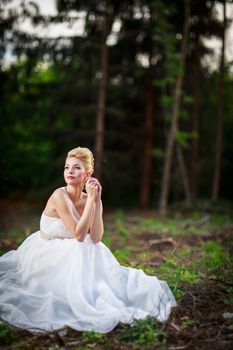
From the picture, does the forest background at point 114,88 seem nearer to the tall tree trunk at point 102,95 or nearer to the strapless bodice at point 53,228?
the tall tree trunk at point 102,95

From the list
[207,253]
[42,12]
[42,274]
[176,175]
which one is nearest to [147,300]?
[42,274]

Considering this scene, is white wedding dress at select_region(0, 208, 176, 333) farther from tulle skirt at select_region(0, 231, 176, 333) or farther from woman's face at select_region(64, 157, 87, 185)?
woman's face at select_region(64, 157, 87, 185)

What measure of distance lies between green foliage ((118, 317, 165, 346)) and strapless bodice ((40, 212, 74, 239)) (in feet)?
4.08

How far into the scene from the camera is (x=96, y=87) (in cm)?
1614

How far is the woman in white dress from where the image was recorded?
14.0ft

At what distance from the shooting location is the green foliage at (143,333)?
4012 mm

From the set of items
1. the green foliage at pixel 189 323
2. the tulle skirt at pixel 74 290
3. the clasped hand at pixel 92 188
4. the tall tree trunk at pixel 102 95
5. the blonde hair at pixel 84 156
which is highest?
the tall tree trunk at pixel 102 95

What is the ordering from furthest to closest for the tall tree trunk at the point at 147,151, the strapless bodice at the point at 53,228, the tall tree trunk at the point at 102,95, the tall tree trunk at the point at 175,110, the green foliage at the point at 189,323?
1. the tall tree trunk at the point at 147,151
2. the tall tree trunk at the point at 102,95
3. the tall tree trunk at the point at 175,110
4. the strapless bodice at the point at 53,228
5. the green foliage at the point at 189,323

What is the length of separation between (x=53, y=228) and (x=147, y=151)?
45.0 ft

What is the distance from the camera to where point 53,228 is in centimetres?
482

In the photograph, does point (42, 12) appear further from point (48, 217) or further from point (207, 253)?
point (48, 217)

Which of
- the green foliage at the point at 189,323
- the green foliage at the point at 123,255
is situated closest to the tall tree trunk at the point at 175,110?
the green foliage at the point at 123,255

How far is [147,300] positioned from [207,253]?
3.83m

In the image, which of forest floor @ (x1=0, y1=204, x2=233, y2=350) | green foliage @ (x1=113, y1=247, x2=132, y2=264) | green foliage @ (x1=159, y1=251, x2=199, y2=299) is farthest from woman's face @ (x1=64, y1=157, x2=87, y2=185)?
green foliage @ (x1=113, y1=247, x2=132, y2=264)
